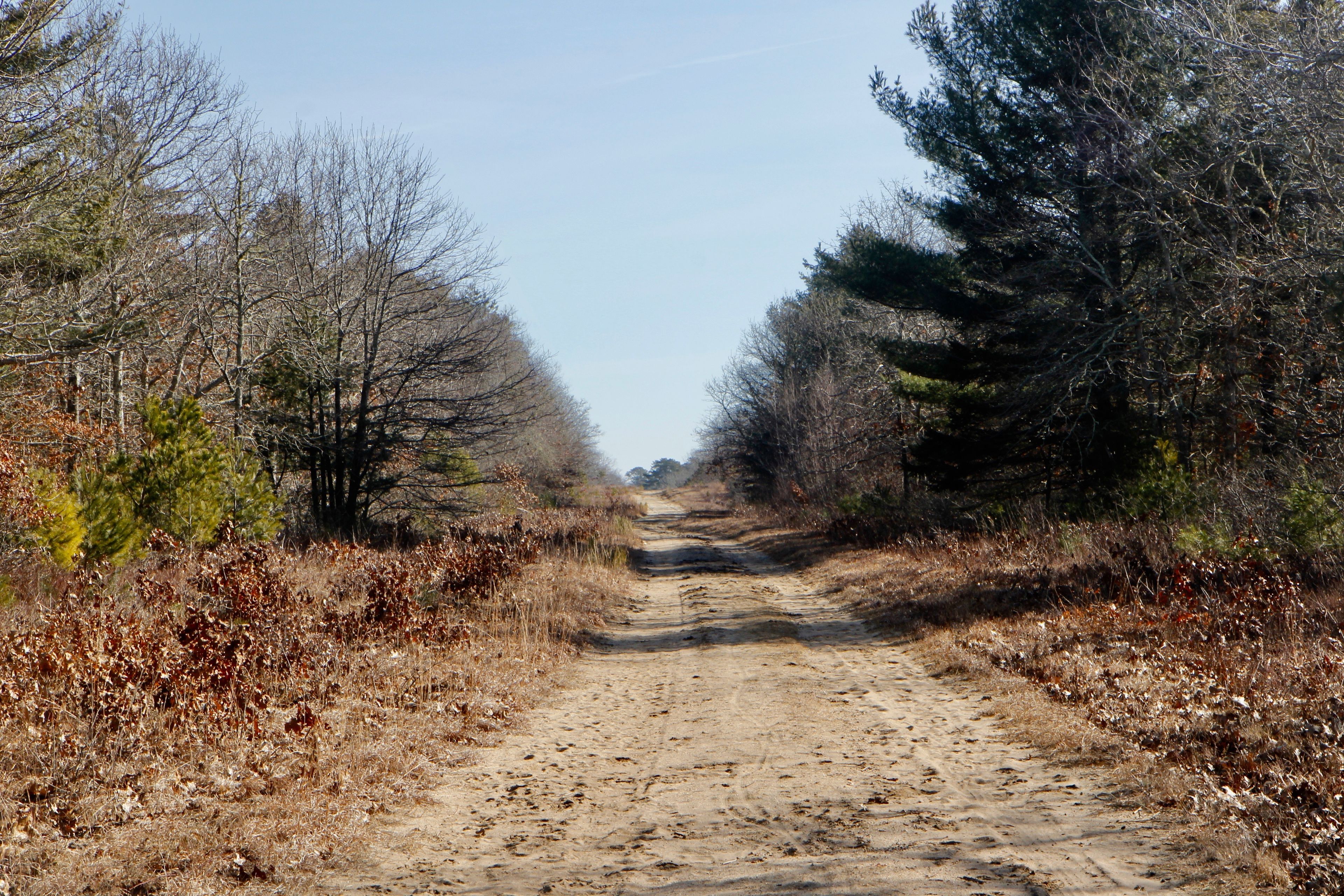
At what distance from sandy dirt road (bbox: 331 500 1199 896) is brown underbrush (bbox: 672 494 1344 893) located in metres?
0.48

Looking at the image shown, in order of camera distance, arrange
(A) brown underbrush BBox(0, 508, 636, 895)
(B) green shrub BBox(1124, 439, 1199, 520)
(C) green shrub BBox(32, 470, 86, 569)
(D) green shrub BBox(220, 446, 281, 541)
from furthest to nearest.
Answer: (D) green shrub BBox(220, 446, 281, 541) < (B) green shrub BBox(1124, 439, 1199, 520) < (C) green shrub BBox(32, 470, 86, 569) < (A) brown underbrush BBox(0, 508, 636, 895)

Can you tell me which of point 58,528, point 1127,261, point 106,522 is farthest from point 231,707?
point 1127,261

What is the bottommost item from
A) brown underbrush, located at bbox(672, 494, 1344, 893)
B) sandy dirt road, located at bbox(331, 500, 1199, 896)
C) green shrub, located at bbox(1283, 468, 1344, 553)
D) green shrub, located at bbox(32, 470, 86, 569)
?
sandy dirt road, located at bbox(331, 500, 1199, 896)

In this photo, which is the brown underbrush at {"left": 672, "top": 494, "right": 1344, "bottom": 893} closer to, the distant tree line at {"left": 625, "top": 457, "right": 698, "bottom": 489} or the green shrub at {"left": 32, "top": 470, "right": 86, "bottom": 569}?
the green shrub at {"left": 32, "top": 470, "right": 86, "bottom": 569}

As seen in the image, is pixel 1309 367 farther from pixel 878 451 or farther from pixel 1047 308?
pixel 878 451

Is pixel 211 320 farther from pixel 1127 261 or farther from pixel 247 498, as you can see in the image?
pixel 1127 261

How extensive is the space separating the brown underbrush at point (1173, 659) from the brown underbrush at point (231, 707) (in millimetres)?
4395

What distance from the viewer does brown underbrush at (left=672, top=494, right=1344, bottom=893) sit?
210 inches

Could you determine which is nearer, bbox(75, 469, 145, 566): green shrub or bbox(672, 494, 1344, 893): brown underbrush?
bbox(672, 494, 1344, 893): brown underbrush

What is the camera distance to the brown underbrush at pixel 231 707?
16.6 feet

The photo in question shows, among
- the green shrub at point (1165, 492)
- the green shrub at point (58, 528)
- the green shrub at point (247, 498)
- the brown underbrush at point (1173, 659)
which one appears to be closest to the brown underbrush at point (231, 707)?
the green shrub at point (58, 528)

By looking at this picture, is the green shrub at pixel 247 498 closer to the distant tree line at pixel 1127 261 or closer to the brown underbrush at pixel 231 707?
the brown underbrush at pixel 231 707

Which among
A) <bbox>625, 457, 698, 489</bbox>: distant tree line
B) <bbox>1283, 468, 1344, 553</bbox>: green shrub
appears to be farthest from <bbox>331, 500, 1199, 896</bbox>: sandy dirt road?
<bbox>625, 457, 698, 489</bbox>: distant tree line

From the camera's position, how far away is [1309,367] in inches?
596
